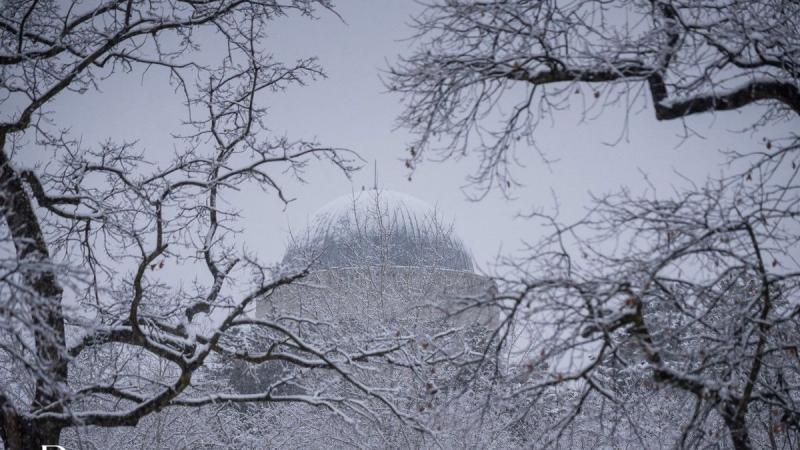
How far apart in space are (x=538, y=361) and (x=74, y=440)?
10.8 metres

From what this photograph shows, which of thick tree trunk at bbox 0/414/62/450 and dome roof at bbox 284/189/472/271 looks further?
dome roof at bbox 284/189/472/271

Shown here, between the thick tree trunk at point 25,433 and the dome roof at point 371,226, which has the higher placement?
the dome roof at point 371,226

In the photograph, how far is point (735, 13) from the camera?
4.55 meters

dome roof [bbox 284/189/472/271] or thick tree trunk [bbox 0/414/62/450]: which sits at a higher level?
dome roof [bbox 284/189/472/271]

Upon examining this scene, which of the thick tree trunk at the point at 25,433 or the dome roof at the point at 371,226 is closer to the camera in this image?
the thick tree trunk at the point at 25,433

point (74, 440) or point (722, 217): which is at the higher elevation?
point (74, 440)

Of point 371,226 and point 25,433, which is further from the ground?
point 371,226

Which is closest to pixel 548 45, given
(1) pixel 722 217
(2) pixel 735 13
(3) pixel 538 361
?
(2) pixel 735 13

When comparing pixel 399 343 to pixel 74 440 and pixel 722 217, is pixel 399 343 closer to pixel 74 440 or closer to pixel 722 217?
pixel 722 217

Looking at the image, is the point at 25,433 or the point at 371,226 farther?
the point at 371,226

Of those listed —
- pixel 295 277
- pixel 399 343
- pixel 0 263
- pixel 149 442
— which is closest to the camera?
pixel 0 263

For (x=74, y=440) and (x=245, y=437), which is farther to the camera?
(x=245, y=437)

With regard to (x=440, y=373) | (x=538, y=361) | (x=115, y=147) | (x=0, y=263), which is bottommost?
(x=538, y=361)

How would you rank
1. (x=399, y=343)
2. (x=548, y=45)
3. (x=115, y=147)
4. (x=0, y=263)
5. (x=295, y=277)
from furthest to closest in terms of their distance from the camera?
1. (x=115, y=147)
2. (x=399, y=343)
3. (x=295, y=277)
4. (x=548, y=45)
5. (x=0, y=263)
